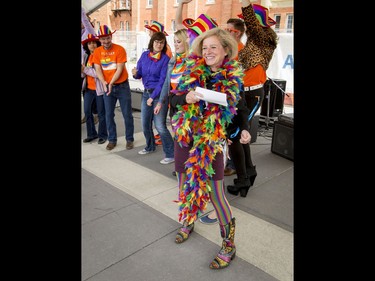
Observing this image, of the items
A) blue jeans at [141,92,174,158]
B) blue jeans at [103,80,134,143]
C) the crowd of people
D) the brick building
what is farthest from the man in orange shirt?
the brick building

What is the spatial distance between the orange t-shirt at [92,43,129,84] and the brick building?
926 cm

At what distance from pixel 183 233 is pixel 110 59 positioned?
3.14 meters

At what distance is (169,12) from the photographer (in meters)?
26.6

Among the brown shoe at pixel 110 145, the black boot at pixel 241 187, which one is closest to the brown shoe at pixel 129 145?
the brown shoe at pixel 110 145

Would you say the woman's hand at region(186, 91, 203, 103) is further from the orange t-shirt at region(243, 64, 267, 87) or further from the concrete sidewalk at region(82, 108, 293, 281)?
the orange t-shirt at region(243, 64, 267, 87)

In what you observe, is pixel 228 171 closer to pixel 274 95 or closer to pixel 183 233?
pixel 183 233

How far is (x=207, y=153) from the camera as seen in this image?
2203 mm

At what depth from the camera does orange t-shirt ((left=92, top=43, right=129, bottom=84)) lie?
4.78 metres
